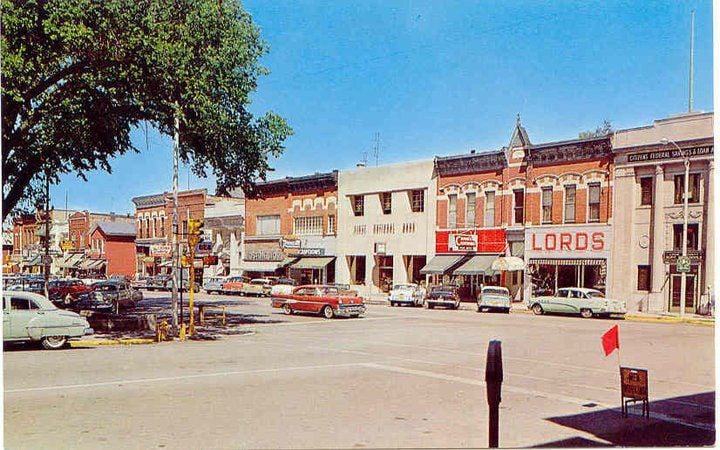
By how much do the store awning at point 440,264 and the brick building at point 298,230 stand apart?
601cm

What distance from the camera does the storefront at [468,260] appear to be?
128 ft

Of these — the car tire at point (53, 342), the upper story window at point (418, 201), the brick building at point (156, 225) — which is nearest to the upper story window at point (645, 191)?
the upper story window at point (418, 201)

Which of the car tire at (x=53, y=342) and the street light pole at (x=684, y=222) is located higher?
the street light pole at (x=684, y=222)

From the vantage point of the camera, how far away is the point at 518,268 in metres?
37.5

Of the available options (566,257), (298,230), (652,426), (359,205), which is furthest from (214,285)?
(652,426)

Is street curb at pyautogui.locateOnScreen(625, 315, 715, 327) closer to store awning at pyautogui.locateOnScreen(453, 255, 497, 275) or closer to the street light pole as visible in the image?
the street light pole

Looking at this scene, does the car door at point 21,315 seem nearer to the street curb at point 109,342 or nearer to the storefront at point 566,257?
the street curb at point 109,342

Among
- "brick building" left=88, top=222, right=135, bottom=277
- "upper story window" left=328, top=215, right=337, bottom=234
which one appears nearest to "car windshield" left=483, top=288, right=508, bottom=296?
"upper story window" left=328, top=215, right=337, bottom=234

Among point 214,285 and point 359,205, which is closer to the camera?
point 359,205

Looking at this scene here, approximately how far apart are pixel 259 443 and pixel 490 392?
10.7ft

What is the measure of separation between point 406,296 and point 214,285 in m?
16.2

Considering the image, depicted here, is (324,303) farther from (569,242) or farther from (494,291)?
(569,242)

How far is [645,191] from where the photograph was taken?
32.3 meters

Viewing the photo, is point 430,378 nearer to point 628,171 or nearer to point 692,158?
point 692,158
